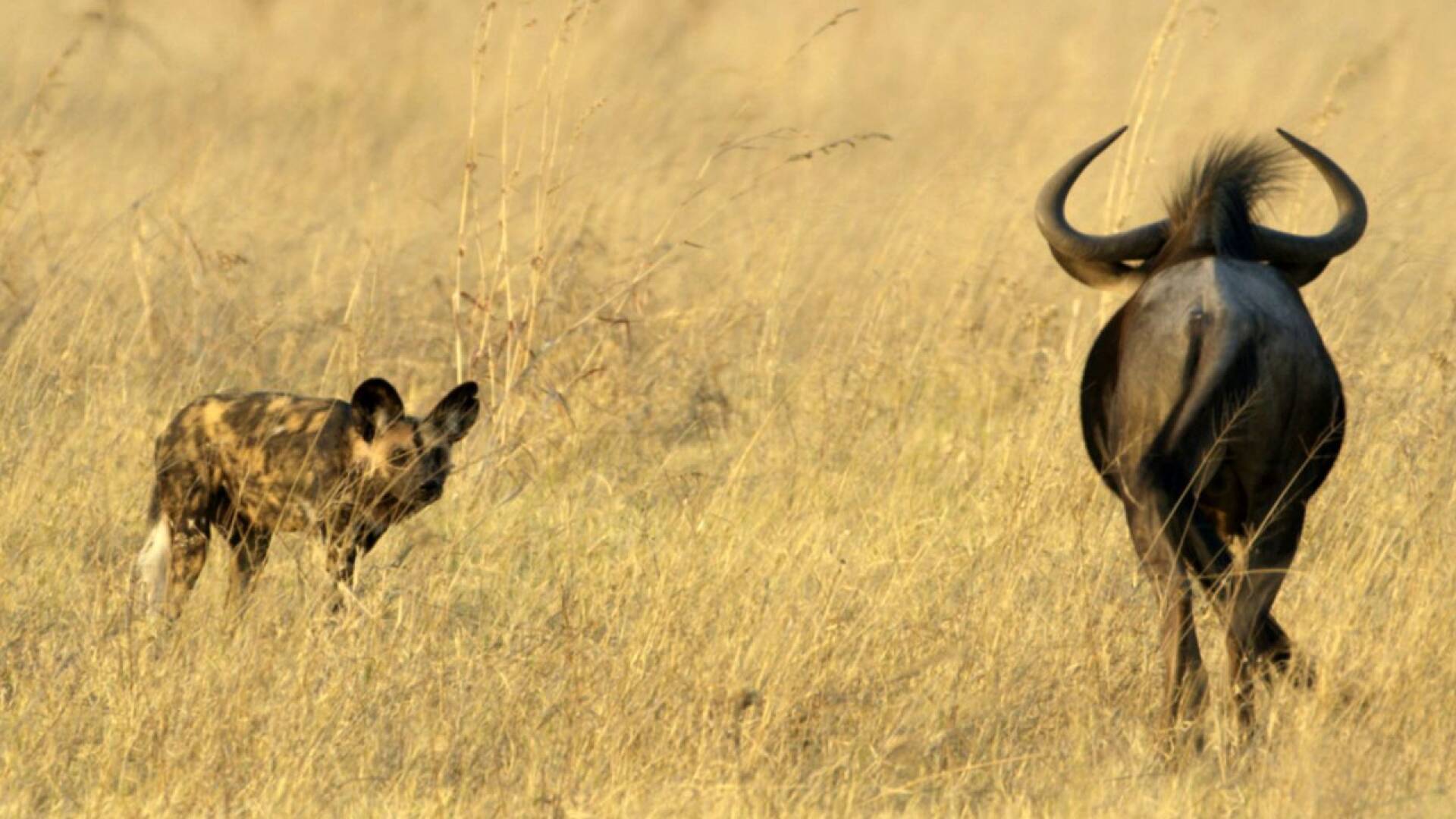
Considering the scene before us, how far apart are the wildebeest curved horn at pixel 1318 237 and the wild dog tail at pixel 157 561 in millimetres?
3152

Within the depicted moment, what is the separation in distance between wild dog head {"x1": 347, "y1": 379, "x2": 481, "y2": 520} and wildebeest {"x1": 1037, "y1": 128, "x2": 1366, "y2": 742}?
1.93 meters

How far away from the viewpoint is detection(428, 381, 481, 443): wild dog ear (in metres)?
6.12

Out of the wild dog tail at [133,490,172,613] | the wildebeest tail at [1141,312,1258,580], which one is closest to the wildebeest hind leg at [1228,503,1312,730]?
the wildebeest tail at [1141,312,1258,580]

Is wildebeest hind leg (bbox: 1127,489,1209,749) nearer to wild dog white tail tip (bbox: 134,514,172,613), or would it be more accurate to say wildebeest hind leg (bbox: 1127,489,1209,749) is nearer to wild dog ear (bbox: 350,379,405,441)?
wild dog ear (bbox: 350,379,405,441)

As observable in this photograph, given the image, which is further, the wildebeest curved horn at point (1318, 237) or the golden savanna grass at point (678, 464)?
the wildebeest curved horn at point (1318, 237)

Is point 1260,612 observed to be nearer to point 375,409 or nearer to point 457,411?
point 457,411

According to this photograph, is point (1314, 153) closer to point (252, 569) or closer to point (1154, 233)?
point (1154, 233)

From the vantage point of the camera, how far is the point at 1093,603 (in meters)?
5.45

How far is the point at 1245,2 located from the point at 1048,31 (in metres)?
2.94

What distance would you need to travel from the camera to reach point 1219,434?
4836 mm

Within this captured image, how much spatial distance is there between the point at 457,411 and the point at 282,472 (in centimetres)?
53

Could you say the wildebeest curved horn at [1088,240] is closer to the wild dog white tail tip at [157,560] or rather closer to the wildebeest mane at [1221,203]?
the wildebeest mane at [1221,203]

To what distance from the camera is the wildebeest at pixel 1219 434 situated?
15.8 ft

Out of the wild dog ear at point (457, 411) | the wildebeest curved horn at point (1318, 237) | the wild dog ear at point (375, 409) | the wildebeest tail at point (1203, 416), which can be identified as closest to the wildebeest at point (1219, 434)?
the wildebeest tail at point (1203, 416)
